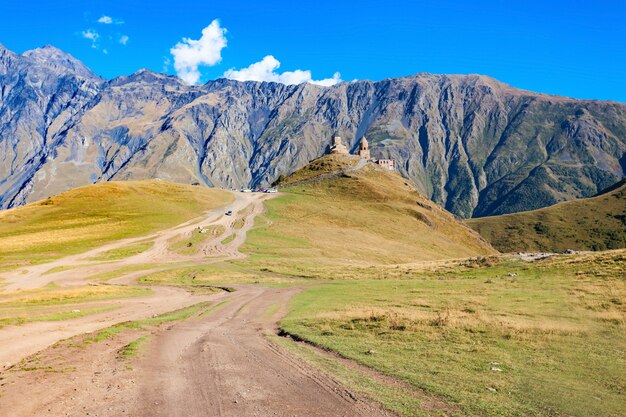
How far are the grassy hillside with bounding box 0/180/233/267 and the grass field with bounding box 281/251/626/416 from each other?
64810 millimetres

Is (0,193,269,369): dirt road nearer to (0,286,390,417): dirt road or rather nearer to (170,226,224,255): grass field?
(170,226,224,255): grass field

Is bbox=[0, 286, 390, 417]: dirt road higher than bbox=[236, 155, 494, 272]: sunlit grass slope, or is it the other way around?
bbox=[236, 155, 494, 272]: sunlit grass slope

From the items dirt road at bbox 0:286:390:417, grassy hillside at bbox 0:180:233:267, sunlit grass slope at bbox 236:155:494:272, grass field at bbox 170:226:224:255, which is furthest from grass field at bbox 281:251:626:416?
grassy hillside at bbox 0:180:233:267

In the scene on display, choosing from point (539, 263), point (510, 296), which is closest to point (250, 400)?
point (510, 296)

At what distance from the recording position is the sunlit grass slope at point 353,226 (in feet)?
304

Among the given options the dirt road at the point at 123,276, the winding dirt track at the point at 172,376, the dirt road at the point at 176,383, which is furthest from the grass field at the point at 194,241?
the dirt road at the point at 176,383

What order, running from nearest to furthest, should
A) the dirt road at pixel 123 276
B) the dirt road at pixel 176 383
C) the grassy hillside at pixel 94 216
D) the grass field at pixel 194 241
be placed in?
the dirt road at pixel 176 383 < the dirt road at pixel 123 276 < the grass field at pixel 194 241 < the grassy hillside at pixel 94 216

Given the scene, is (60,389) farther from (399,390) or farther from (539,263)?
(539,263)

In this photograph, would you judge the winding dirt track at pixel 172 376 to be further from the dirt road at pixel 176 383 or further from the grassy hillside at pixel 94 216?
the grassy hillside at pixel 94 216

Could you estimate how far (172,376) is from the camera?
63.0 feet

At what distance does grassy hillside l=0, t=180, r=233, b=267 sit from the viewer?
8969 cm

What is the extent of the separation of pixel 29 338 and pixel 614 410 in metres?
28.4

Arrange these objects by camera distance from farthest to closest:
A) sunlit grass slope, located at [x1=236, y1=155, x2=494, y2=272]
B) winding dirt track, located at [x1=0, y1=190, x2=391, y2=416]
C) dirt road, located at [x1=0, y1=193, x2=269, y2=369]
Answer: sunlit grass slope, located at [x1=236, y1=155, x2=494, y2=272] → dirt road, located at [x1=0, y1=193, x2=269, y2=369] → winding dirt track, located at [x1=0, y1=190, x2=391, y2=416]

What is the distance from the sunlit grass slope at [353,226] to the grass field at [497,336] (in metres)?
36.1
